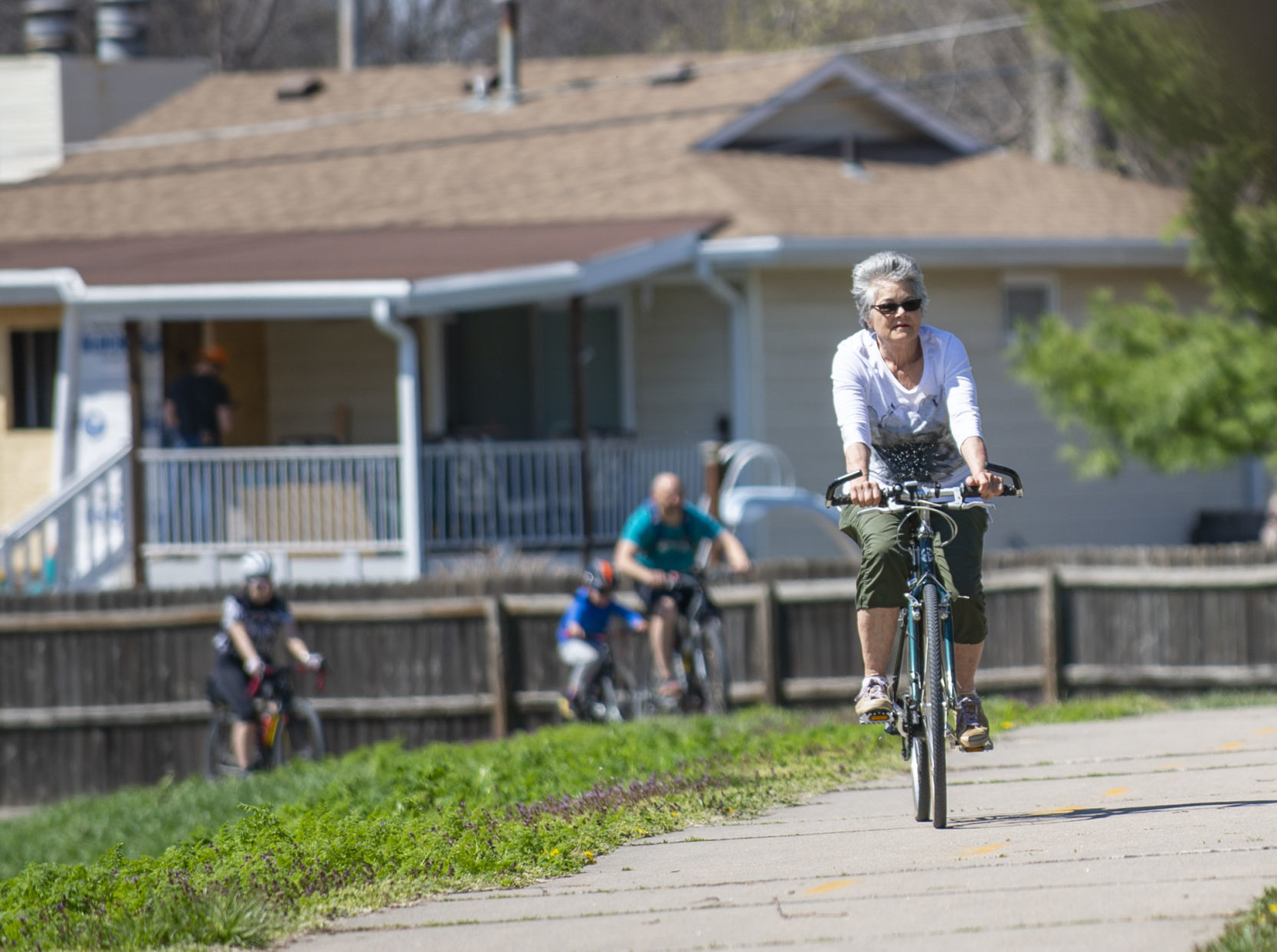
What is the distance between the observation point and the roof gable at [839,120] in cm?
2148

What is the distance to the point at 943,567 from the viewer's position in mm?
6266

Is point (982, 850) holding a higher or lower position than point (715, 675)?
higher

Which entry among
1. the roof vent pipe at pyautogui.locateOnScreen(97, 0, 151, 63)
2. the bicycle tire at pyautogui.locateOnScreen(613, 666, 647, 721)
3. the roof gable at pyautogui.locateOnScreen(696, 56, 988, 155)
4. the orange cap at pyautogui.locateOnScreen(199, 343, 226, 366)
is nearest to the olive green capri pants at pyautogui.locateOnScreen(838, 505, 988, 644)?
the bicycle tire at pyautogui.locateOnScreen(613, 666, 647, 721)

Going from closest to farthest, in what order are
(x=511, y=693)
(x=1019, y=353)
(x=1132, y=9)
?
(x=1132, y=9), (x=511, y=693), (x=1019, y=353)

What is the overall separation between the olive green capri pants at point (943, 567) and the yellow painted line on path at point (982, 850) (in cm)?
82

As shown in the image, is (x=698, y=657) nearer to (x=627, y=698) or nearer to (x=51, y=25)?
(x=627, y=698)

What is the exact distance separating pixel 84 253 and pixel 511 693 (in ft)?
24.4

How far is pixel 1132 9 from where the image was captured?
13.7 meters

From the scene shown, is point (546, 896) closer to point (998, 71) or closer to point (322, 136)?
point (998, 71)

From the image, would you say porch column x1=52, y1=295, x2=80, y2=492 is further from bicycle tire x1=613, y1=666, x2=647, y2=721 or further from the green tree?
the green tree

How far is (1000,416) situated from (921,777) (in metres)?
14.3

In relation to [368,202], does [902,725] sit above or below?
below

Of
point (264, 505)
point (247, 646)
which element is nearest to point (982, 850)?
point (247, 646)

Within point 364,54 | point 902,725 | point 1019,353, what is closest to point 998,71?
point 1019,353
